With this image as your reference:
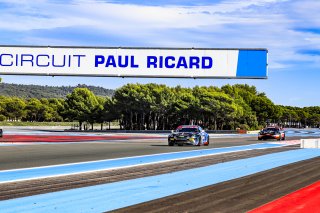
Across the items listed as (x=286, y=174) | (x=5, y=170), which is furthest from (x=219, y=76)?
(x=5, y=170)

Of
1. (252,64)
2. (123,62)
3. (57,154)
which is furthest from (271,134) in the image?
(57,154)

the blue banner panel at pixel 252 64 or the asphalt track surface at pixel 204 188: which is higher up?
the blue banner panel at pixel 252 64

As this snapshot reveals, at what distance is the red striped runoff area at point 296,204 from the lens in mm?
8484

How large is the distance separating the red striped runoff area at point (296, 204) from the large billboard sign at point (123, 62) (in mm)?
15530

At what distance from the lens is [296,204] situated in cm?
916

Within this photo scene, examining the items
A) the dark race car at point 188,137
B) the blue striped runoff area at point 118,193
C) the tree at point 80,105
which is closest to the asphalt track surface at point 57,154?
the dark race car at point 188,137

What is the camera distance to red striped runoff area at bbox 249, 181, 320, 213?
848cm

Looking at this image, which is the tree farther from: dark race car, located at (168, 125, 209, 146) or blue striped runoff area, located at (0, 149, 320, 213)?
blue striped runoff area, located at (0, 149, 320, 213)

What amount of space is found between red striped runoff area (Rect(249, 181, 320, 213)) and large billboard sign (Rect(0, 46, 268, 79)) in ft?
51.0

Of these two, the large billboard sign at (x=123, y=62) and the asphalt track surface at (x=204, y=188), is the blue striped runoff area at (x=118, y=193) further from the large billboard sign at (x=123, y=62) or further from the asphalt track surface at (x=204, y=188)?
the large billboard sign at (x=123, y=62)

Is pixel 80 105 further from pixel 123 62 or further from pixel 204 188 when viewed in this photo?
pixel 204 188

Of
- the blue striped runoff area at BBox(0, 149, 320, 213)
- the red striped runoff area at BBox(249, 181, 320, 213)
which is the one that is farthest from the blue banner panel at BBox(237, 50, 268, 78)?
the red striped runoff area at BBox(249, 181, 320, 213)

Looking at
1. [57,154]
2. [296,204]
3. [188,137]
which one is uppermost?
[188,137]

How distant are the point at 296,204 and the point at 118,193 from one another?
11.7 feet
